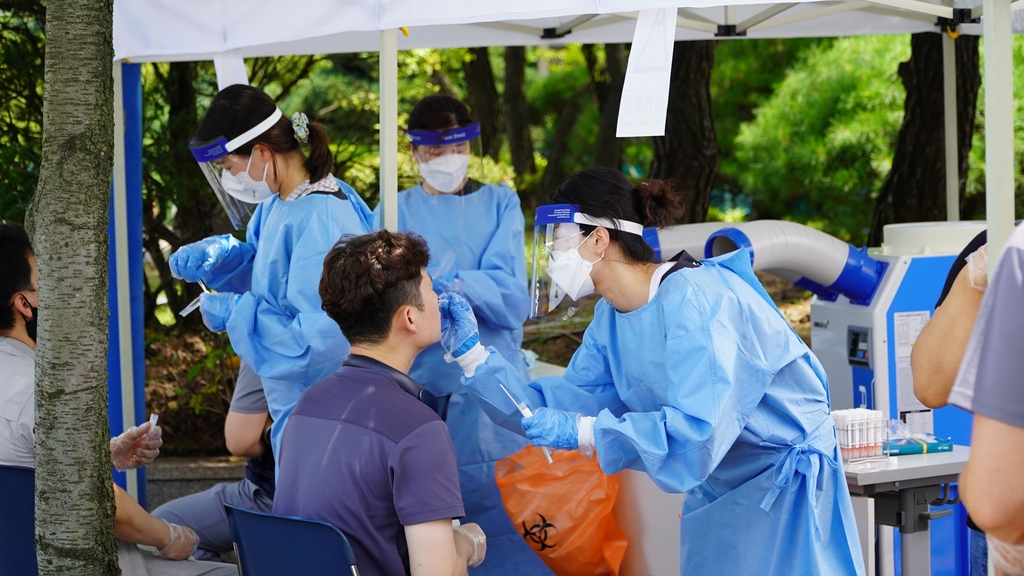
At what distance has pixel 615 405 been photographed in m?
2.41

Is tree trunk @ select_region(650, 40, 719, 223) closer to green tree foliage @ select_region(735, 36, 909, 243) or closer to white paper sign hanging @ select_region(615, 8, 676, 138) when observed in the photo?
green tree foliage @ select_region(735, 36, 909, 243)

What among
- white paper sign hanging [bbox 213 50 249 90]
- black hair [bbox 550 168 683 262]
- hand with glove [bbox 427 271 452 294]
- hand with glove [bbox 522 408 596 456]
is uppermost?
→ white paper sign hanging [bbox 213 50 249 90]

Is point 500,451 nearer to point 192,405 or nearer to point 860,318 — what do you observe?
point 860,318

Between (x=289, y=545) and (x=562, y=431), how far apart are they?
587mm

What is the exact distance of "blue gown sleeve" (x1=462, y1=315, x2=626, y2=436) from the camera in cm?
233

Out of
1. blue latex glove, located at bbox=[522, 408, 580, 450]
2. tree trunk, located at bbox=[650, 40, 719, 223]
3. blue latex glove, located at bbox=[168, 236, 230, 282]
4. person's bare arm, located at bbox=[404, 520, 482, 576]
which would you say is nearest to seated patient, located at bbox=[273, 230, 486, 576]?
person's bare arm, located at bbox=[404, 520, 482, 576]

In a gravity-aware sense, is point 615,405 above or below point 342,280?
below

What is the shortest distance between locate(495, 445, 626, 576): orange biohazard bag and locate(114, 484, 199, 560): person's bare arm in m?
0.86

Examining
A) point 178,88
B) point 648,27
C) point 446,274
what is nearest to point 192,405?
point 178,88

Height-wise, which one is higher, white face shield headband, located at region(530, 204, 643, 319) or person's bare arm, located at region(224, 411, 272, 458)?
white face shield headband, located at region(530, 204, 643, 319)

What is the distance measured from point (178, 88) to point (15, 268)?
2.81 metres

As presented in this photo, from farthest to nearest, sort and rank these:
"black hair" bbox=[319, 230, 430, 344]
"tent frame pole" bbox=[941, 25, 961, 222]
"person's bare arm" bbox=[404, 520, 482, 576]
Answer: "tent frame pole" bbox=[941, 25, 961, 222] < "black hair" bbox=[319, 230, 430, 344] < "person's bare arm" bbox=[404, 520, 482, 576]

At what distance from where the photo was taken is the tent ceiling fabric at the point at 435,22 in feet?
7.27

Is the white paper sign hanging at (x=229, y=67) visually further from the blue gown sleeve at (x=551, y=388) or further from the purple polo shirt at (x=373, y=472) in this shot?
the purple polo shirt at (x=373, y=472)
